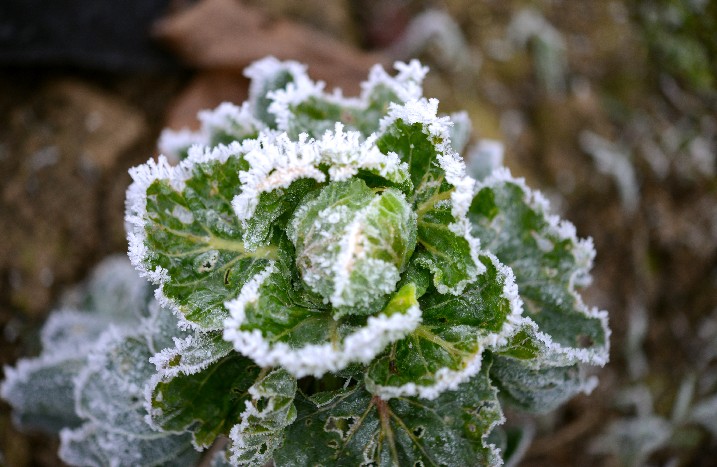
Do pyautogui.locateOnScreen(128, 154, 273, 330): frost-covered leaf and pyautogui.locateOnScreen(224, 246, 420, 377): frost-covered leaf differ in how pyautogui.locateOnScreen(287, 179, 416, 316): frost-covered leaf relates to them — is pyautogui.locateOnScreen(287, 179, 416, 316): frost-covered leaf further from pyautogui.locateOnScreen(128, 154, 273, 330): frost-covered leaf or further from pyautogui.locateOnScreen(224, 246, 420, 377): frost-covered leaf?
pyautogui.locateOnScreen(128, 154, 273, 330): frost-covered leaf

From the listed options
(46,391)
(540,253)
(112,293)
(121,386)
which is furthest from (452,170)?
(112,293)

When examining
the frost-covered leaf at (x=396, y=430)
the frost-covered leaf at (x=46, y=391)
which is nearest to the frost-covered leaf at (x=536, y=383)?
the frost-covered leaf at (x=396, y=430)

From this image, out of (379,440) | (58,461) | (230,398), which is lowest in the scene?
(379,440)

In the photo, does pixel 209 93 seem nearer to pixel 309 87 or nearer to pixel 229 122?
pixel 229 122

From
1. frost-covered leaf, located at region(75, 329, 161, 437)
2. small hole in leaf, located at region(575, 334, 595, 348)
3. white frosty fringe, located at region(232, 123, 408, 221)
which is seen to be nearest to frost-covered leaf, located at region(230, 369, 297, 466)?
white frosty fringe, located at region(232, 123, 408, 221)

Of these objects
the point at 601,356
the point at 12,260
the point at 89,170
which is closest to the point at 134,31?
the point at 89,170

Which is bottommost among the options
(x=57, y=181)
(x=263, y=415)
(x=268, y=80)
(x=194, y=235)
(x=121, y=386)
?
(x=263, y=415)

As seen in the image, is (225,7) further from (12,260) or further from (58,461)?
(58,461)
